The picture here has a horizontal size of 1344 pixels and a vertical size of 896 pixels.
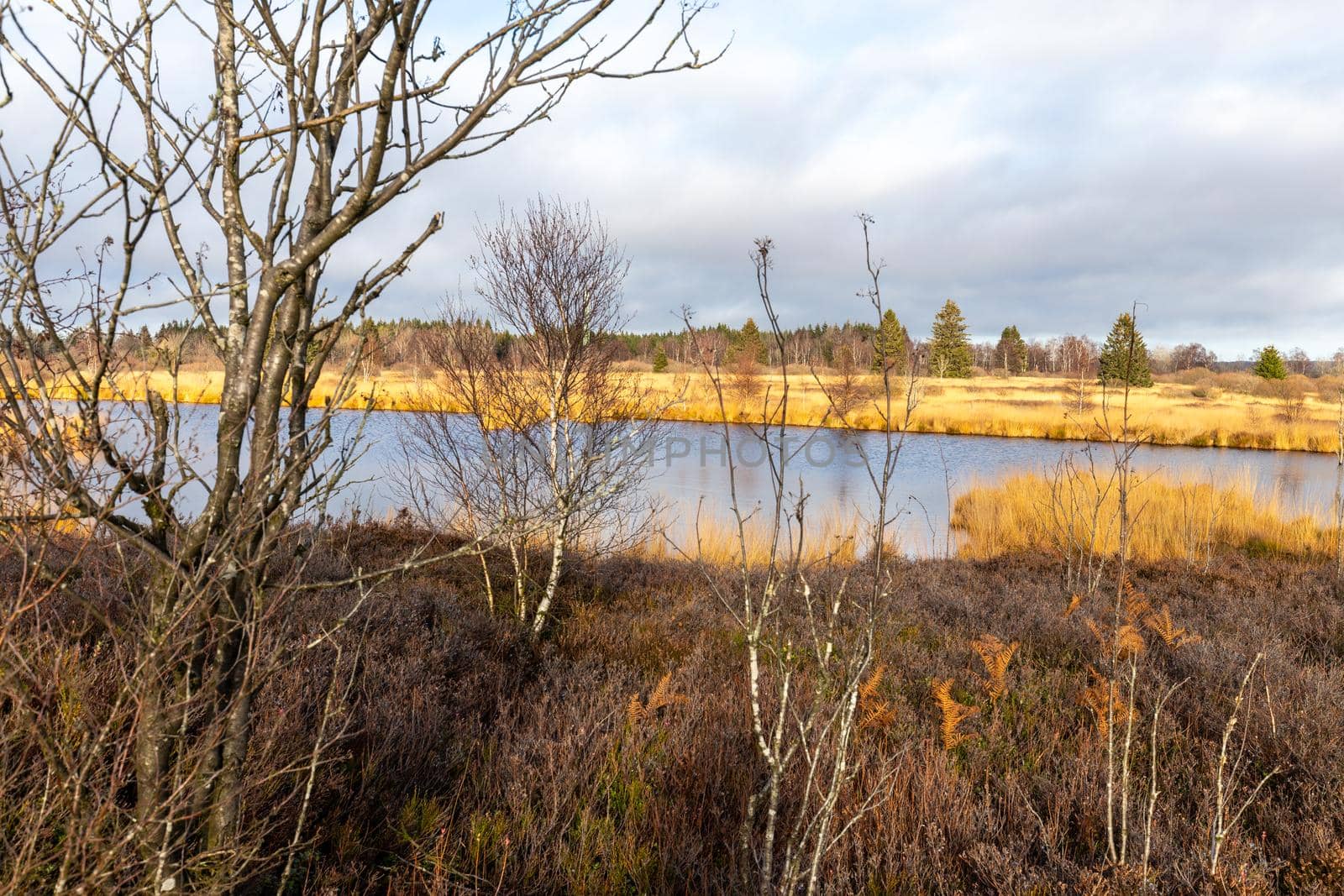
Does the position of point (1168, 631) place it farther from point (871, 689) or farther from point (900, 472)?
point (900, 472)

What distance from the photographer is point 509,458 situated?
6.31m

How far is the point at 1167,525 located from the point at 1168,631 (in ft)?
24.1

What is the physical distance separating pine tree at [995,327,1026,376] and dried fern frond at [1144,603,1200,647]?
2897 inches

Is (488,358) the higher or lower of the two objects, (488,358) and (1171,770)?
the higher

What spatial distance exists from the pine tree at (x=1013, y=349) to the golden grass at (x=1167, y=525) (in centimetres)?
6494

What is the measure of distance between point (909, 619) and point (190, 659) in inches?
222

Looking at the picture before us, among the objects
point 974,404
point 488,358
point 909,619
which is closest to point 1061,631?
point 909,619

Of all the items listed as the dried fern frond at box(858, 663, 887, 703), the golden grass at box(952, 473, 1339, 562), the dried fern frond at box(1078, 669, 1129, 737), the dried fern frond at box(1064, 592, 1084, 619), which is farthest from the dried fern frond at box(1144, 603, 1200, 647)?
the golden grass at box(952, 473, 1339, 562)

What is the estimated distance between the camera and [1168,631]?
4.63 metres

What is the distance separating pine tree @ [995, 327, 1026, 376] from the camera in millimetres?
72188

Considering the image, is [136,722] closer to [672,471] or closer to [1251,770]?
[1251,770]

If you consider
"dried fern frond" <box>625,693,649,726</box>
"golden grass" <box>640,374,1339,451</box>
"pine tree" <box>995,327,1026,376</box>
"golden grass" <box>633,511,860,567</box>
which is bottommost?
"golden grass" <box>633,511,860,567</box>

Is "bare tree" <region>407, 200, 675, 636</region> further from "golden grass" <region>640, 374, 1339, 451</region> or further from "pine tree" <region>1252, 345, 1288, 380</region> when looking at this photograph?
"pine tree" <region>1252, 345, 1288, 380</region>

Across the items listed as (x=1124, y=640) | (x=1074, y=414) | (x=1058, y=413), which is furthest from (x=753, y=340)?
(x=1124, y=640)
